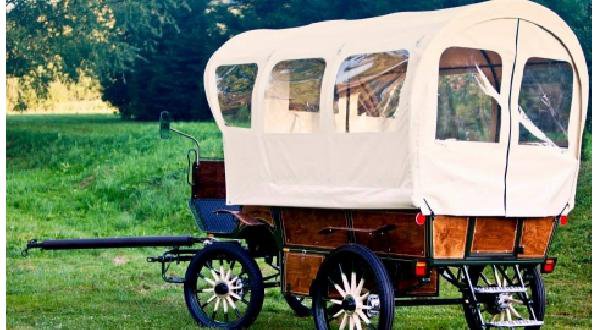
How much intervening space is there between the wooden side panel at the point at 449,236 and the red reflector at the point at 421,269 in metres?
0.13

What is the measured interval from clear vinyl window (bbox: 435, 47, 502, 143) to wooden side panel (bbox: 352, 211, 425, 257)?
0.83m

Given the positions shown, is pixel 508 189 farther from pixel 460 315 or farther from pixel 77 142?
pixel 77 142

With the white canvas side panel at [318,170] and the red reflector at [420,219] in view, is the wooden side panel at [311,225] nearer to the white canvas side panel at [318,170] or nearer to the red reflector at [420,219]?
the white canvas side panel at [318,170]

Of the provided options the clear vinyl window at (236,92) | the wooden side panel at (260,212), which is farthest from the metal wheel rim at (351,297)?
the clear vinyl window at (236,92)

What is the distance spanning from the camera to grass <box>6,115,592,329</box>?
1259 cm

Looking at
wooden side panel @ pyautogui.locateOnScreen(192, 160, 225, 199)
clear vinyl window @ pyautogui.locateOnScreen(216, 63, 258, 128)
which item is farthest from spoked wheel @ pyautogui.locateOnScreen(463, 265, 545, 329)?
wooden side panel @ pyautogui.locateOnScreen(192, 160, 225, 199)

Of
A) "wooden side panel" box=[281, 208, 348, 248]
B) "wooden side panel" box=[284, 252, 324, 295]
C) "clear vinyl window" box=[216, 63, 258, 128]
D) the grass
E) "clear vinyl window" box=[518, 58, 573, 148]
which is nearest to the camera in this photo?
"clear vinyl window" box=[518, 58, 573, 148]

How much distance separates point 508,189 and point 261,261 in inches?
313

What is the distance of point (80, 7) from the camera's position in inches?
1226

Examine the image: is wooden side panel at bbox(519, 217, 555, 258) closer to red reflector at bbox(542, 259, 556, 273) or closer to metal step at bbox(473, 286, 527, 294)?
red reflector at bbox(542, 259, 556, 273)

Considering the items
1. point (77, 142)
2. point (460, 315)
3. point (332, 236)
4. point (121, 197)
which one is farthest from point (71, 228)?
point (332, 236)

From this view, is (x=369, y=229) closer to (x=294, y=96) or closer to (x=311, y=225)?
(x=311, y=225)

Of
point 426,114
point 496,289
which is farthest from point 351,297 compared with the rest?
point 426,114

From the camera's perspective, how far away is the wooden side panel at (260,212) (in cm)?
1085
